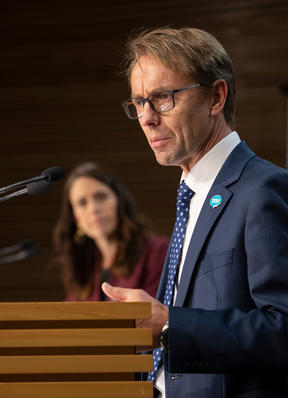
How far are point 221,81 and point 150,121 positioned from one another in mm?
255

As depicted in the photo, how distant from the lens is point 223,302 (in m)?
1.50

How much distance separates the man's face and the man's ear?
38 millimetres

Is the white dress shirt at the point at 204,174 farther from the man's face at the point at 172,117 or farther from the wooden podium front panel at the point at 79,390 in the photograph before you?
the wooden podium front panel at the point at 79,390

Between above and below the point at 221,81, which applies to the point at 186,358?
below

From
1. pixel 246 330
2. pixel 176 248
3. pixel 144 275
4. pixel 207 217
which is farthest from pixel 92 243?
pixel 246 330

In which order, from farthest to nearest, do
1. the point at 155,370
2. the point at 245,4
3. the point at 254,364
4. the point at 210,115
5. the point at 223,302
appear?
the point at 245,4
the point at 210,115
the point at 155,370
the point at 223,302
the point at 254,364

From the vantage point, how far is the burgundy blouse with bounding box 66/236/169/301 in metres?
3.86

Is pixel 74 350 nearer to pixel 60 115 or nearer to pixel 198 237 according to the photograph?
pixel 198 237

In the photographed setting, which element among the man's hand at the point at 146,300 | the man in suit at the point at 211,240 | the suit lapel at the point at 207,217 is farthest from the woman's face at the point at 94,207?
the man's hand at the point at 146,300

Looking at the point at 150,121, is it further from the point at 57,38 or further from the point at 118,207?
the point at 57,38

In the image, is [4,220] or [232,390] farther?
[4,220]

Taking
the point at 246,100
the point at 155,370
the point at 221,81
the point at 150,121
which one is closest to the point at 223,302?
the point at 155,370

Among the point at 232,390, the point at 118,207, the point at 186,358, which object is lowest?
the point at 232,390

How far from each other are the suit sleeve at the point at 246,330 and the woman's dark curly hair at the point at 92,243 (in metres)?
2.52
